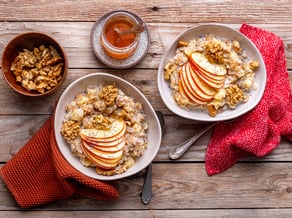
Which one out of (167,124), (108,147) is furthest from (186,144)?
(108,147)

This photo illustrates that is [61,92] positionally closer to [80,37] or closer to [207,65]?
[80,37]

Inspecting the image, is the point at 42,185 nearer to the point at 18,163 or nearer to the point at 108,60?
the point at 18,163

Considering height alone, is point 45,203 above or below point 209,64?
below

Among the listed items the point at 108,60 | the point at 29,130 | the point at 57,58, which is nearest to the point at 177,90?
the point at 108,60

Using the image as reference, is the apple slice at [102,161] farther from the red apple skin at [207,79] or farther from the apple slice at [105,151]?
the red apple skin at [207,79]

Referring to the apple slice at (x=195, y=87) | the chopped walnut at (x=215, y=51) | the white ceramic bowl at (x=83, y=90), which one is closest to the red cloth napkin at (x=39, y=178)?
the white ceramic bowl at (x=83, y=90)

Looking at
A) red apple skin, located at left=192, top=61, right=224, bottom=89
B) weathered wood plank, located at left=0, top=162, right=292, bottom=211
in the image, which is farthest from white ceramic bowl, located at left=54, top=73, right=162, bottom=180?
red apple skin, located at left=192, top=61, right=224, bottom=89
